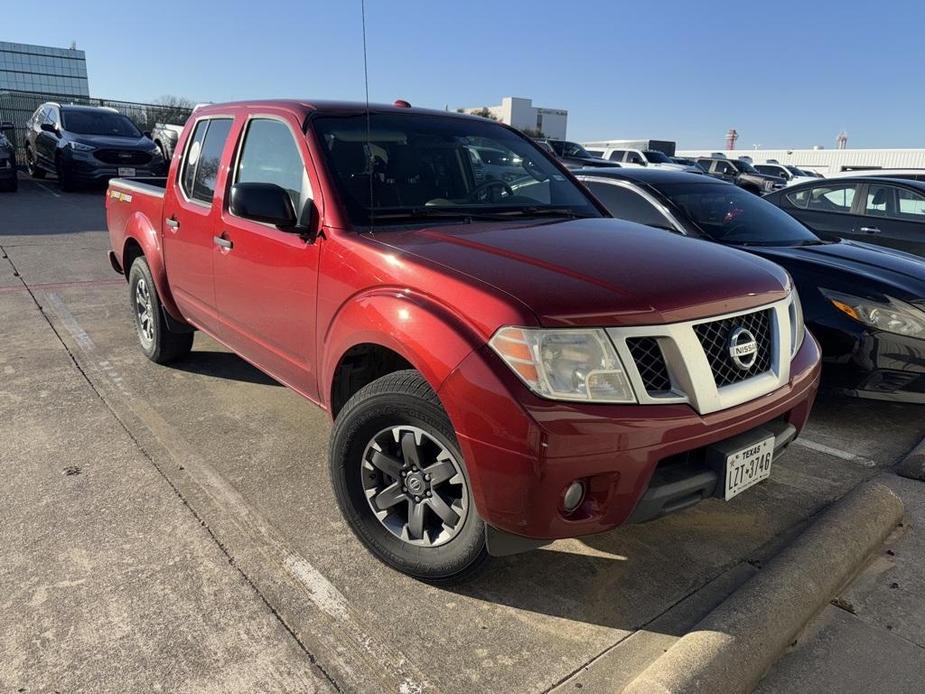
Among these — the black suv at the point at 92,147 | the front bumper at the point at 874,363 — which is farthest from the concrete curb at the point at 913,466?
the black suv at the point at 92,147

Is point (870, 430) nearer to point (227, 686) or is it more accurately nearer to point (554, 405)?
point (554, 405)

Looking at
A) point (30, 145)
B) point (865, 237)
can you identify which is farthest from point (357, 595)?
point (30, 145)

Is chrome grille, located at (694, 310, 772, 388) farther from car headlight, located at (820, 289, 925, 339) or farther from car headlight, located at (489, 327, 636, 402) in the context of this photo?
car headlight, located at (820, 289, 925, 339)

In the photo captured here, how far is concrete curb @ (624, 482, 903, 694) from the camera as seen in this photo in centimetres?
209

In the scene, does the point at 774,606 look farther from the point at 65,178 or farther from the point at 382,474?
the point at 65,178

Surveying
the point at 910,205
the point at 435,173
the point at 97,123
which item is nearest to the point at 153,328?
the point at 435,173

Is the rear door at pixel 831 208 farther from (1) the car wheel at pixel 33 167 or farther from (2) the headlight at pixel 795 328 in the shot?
(1) the car wheel at pixel 33 167

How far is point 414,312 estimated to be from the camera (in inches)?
93.7

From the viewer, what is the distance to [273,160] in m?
3.42

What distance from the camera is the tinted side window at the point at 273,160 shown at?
3156 mm

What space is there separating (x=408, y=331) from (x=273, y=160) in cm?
155

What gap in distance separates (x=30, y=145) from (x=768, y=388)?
63.3ft

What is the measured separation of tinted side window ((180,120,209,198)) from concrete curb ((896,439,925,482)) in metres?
4.30

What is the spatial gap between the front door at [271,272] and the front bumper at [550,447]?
1.10 m
